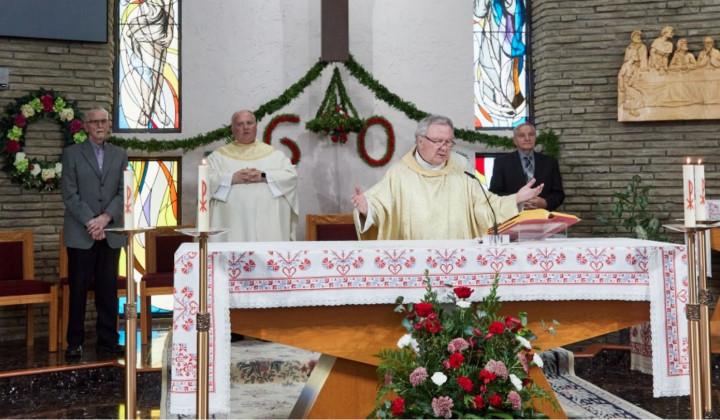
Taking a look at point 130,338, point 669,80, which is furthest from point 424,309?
point 669,80

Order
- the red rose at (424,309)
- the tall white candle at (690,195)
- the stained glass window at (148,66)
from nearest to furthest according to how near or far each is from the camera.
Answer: the tall white candle at (690,195)
the red rose at (424,309)
the stained glass window at (148,66)

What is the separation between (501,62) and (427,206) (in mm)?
4611

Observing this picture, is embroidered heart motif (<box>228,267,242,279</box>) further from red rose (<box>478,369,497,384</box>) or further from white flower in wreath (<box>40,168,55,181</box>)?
white flower in wreath (<box>40,168,55,181</box>)

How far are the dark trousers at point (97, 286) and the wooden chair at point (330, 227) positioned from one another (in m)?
2.02

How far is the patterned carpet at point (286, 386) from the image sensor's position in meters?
4.59

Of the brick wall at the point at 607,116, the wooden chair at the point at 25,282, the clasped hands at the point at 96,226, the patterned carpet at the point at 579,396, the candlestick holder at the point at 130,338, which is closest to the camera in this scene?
the candlestick holder at the point at 130,338

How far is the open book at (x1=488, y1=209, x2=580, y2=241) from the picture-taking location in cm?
374

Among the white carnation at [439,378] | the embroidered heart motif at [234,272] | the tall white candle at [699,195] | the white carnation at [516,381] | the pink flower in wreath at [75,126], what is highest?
the pink flower in wreath at [75,126]

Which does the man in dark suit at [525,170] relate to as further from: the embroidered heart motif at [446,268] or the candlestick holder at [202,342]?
the candlestick holder at [202,342]

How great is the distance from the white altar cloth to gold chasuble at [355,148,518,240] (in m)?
0.90

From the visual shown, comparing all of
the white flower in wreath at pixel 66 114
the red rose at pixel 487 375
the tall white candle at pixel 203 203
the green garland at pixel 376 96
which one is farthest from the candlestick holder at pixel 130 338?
the green garland at pixel 376 96

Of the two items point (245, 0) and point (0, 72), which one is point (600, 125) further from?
point (0, 72)

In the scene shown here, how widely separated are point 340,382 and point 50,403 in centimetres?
218

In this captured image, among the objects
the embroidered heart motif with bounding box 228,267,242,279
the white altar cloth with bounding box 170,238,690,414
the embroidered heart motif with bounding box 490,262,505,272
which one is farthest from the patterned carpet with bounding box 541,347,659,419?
the embroidered heart motif with bounding box 228,267,242,279
